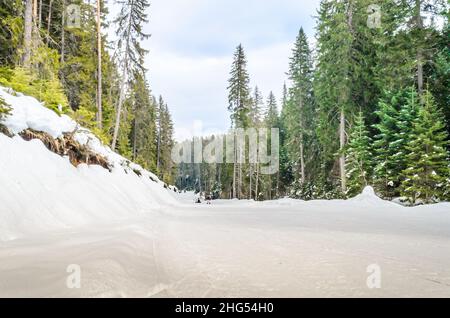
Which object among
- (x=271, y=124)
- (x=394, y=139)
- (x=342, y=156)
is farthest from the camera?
(x=271, y=124)

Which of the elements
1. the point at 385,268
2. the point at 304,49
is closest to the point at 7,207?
the point at 385,268

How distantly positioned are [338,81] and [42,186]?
24.6 metres

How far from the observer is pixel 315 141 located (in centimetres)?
3838

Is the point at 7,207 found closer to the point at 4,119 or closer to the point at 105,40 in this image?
the point at 4,119

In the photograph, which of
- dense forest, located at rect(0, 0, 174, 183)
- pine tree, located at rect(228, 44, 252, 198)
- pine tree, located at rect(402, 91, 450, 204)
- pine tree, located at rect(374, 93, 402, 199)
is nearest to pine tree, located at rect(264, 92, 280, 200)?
pine tree, located at rect(228, 44, 252, 198)

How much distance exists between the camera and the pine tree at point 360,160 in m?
23.2

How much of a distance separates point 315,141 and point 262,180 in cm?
1859

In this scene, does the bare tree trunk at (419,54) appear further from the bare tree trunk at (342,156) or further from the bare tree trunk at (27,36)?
the bare tree trunk at (27,36)

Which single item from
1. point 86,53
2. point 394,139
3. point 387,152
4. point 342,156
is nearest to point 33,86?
point 86,53

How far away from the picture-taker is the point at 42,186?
7.34m

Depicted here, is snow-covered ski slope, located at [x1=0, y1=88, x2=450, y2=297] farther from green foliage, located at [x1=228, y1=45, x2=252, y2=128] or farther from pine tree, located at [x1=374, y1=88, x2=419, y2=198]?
green foliage, located at [x1=228, y1=45, x2=252, y2=128]

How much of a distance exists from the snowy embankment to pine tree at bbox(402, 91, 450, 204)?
47.7 feet

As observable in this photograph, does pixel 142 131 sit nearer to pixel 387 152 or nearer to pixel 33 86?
pixel 387 152

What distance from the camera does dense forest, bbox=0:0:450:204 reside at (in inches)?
567
